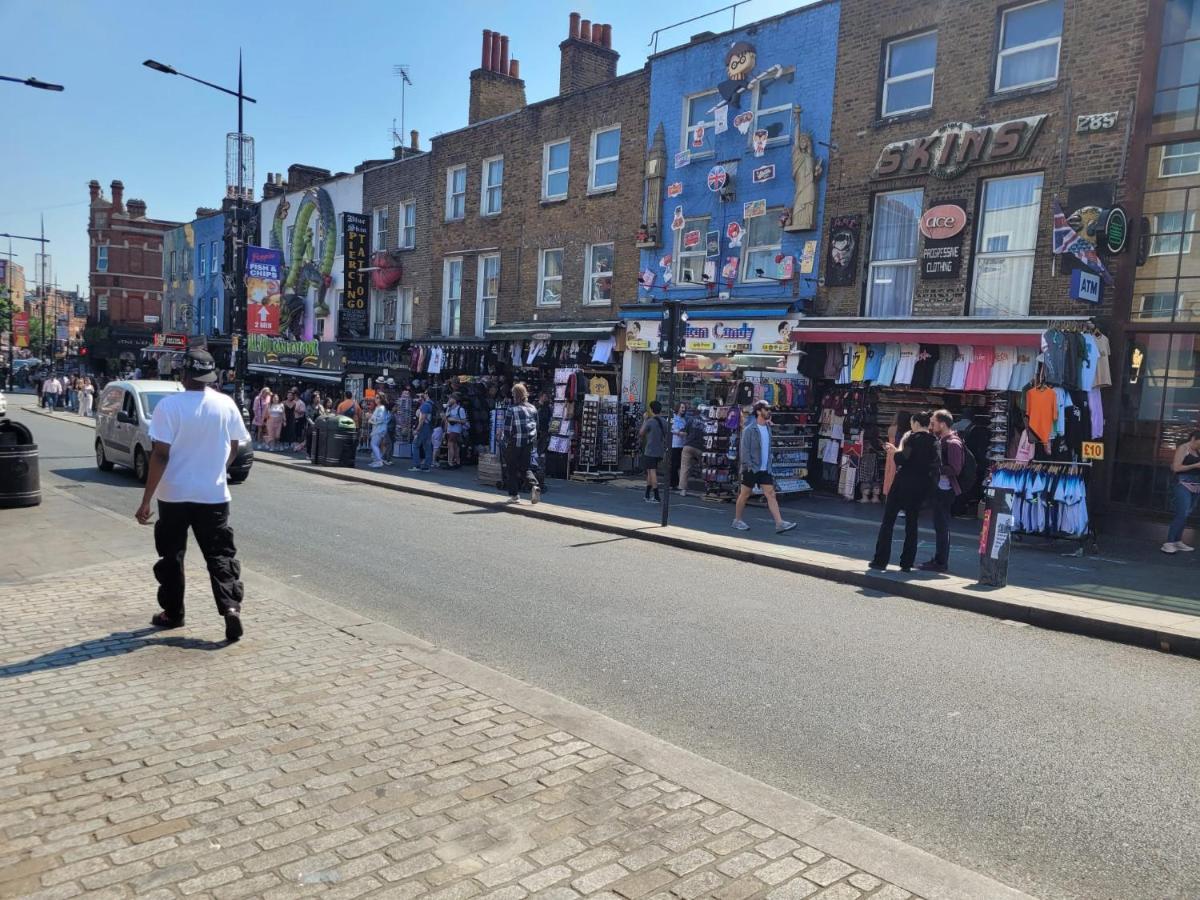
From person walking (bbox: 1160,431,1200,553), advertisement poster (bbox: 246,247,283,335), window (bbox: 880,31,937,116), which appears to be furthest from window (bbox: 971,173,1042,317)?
advertisement poster (bbox: 246,247,283,335)

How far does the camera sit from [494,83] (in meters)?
26.1

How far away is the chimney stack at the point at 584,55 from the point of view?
22.5 meters

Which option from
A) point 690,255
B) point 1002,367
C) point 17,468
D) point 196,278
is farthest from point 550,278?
point 196,278

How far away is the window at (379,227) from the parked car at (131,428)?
14.1 meters

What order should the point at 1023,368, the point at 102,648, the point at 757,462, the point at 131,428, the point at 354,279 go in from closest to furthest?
the point at 102,648 → the point at 757,462 → the point at 1023,368 → the point at 131,428 → the point at 354,279

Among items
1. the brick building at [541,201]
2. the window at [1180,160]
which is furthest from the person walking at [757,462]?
the brick building at [541,201]

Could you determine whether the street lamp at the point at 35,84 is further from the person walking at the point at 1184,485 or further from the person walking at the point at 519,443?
the person walking at the point at 1184,485

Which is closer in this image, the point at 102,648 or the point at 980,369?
the point at 102,648

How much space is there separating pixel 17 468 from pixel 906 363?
13.3 metres

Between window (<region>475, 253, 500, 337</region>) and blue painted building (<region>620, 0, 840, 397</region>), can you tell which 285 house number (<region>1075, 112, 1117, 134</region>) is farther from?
window (<region>475, 253, 500, 337</region>)

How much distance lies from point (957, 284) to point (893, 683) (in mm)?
10489

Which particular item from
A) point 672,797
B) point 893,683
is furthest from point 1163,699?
point 672,797

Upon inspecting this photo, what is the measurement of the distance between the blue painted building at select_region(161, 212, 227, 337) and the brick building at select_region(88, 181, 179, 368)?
22.0 metres

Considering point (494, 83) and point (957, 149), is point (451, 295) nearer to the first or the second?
point (494, 83)
